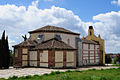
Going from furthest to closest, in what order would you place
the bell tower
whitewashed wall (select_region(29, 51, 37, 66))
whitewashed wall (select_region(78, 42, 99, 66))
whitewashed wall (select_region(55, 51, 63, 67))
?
the bell tower, whitewashed wall (select_region(78, 42, 99, 66)), whitewashed wall (select_region(29, 51, 37, 66)), whitewashed wall (select_region(55, 51, 63, 67))

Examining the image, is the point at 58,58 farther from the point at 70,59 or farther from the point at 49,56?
the point at 70,59

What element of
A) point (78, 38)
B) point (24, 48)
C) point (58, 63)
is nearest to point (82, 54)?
point (78, 38)

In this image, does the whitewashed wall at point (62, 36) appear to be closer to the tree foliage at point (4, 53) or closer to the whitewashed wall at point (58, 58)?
the whitewashed wall at point (58, 58)

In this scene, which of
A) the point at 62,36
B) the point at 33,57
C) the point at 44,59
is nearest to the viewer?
the point at 44,59

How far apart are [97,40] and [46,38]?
62.6ft

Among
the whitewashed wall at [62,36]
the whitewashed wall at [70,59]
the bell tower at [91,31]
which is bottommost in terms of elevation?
the whitewashed wall at [70,59]

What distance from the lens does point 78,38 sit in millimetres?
37906

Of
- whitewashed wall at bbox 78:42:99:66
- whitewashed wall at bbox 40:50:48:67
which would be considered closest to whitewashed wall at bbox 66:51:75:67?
whitewashed wall at bbox 40:50:48:67

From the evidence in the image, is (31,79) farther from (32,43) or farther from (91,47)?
(91,47)

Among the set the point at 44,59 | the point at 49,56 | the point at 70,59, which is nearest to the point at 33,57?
the point at 44,59

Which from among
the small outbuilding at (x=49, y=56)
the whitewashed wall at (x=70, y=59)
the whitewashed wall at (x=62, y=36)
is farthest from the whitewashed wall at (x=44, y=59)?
the whitewashed wall at (x=62, y=36)

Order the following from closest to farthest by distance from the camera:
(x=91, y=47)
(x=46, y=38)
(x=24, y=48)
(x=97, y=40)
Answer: (x=24, y=48)
(x=46, y=38)
(x=91, y=47)
(x=97, y=40)

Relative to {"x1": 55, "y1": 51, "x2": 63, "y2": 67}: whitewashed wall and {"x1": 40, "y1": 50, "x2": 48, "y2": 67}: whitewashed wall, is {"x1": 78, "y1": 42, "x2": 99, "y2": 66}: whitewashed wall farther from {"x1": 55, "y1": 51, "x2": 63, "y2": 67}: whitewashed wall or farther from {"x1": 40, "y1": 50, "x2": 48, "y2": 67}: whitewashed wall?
{"x1": 40, "y1": 50, "x2": 48, "y2": 67}: whitewashed wall

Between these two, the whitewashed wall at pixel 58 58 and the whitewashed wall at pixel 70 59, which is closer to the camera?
the whitewashed wall at pixel 58 58
